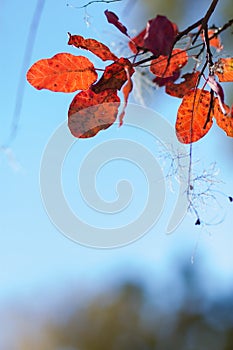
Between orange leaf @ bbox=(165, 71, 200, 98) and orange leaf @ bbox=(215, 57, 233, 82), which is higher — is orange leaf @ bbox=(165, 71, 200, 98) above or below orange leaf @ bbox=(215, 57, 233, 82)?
below

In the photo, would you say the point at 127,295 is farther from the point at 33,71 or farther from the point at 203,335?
the point at 33,71

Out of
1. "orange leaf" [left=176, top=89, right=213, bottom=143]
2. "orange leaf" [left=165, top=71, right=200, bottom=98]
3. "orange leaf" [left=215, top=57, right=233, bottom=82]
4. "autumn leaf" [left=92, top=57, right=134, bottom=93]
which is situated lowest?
"autumn leaf" [left=92, top=57, right=134, bottom=93]

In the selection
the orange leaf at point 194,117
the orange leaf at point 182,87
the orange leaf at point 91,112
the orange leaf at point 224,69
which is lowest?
the orange leaf at point 91,112
